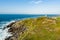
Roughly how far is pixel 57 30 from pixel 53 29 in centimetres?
46

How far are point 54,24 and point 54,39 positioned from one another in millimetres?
3720

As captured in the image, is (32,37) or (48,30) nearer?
(32,37)

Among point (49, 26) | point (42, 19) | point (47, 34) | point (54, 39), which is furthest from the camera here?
point (42, 19)

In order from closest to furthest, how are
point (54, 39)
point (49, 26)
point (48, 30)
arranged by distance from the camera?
point (54, 39)
point (48, 30)
point (49, 26)

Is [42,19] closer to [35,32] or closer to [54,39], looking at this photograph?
[35,32]

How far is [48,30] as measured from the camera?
53.1ft

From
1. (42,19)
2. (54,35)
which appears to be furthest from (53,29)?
(42,19)

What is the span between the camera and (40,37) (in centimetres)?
1473

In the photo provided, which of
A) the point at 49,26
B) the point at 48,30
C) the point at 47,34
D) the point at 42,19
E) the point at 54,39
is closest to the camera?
the point at 54,39

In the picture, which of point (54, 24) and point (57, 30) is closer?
point (57, 30)

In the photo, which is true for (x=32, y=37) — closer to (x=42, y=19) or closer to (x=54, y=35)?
(x=54, y=35)

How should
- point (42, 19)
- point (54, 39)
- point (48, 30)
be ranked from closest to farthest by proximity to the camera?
point (54, 39) < point (48, 30) < point (42, 19)

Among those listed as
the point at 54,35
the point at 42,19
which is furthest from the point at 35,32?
the point at 42,19

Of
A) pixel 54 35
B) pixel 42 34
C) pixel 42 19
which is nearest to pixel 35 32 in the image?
pixel 42 34
